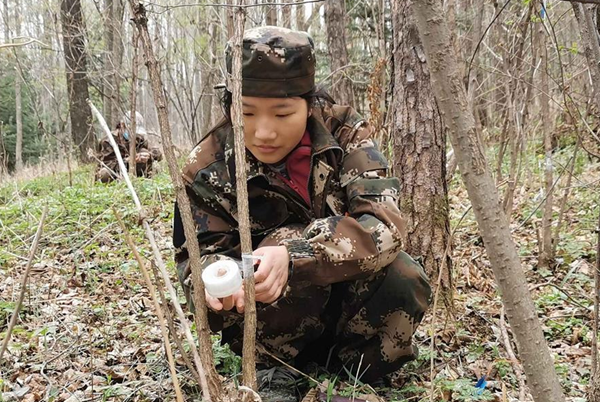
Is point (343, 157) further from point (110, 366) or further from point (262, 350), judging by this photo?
point (110, 366)

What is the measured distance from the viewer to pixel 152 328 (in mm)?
2383

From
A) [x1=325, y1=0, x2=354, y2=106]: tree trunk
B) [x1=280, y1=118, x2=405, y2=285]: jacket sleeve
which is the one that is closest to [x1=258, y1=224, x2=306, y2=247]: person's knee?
[x1=280, y1=118, x2=405, y2=285]: jacket sleeve

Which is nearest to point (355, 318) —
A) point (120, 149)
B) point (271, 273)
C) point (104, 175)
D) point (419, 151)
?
point (271, 273)

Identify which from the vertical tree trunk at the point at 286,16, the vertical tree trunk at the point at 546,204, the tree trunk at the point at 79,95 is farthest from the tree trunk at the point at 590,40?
the tree trunk at the point at 79,95

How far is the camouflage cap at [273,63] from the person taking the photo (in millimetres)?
1543

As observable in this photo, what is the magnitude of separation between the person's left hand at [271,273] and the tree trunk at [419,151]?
1.05 metres

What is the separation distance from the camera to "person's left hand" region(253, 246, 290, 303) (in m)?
1.33

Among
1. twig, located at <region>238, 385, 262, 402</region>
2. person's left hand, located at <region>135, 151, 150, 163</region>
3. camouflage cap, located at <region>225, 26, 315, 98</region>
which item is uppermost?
camouflage cap, located at <region>225, 26, 315, 98</region>

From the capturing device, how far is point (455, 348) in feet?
6.73

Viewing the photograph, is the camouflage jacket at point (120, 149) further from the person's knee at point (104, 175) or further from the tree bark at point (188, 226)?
the tree bark at point (188, 226)

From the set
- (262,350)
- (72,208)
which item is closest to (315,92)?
(262,350)

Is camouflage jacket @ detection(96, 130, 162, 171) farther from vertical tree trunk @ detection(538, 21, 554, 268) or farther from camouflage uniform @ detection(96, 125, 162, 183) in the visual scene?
vertical tree trunk @ detection(538, 21, 554, 268)

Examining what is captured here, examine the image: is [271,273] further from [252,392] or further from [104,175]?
[104,175]

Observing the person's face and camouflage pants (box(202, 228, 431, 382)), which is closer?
the person's face
